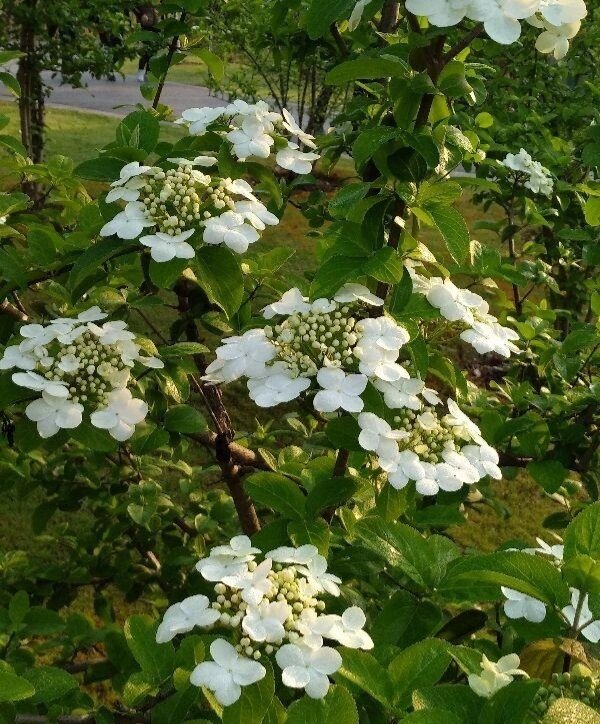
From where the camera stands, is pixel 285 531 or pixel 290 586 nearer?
pixel 290 586

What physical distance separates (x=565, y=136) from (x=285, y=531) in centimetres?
332

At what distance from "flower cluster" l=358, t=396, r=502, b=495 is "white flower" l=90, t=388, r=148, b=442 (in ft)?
1.15

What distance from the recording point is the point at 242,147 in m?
1.41

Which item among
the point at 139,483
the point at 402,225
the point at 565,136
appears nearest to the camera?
the point at 402,225

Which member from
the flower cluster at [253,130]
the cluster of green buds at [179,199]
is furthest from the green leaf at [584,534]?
the flower cluster at [253,130]

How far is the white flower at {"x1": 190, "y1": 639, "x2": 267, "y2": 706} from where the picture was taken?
0.81 metres

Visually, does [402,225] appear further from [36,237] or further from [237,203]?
[36,237]

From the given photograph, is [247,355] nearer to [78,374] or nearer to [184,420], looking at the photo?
[78,374]

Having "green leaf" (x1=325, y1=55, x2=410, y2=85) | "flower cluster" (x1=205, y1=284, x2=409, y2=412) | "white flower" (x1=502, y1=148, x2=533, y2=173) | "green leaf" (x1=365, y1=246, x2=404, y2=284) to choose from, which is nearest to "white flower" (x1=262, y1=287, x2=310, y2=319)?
"flower cluster" (x1=205, y1=284, x2=409, y2=412)

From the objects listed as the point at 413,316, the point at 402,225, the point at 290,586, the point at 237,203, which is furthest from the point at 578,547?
the point at 237,203

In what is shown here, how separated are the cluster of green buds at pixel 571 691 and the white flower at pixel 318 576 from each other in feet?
0.80

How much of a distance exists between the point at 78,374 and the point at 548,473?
1.01m

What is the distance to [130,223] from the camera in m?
1.22

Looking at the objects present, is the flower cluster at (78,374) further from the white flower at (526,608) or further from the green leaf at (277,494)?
the white flower at (526,608)
